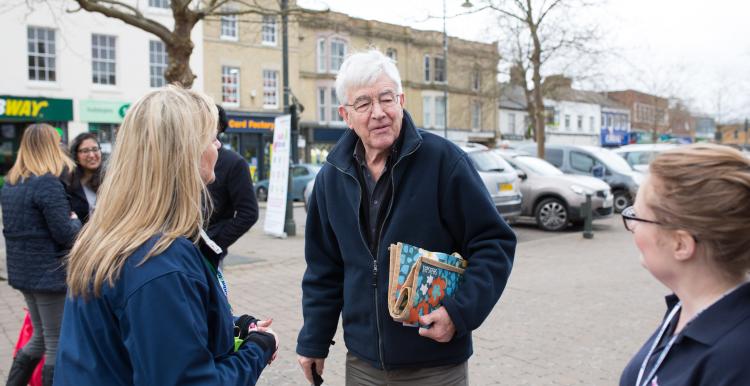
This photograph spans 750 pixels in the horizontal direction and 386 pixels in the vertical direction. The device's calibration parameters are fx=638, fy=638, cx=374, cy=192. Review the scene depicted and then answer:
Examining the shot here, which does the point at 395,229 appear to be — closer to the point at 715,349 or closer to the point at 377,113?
the point at 377,113

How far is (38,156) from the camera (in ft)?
12.9

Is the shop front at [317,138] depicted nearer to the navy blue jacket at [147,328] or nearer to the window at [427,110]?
the window at [427,110]

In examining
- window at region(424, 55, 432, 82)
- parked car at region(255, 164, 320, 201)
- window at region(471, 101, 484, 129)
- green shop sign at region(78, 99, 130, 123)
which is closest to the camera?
parked car at region(255, 164, 320, 201)

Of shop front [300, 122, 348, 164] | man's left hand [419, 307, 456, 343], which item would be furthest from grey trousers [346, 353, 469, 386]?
shop front [300, 122, 348, 164]

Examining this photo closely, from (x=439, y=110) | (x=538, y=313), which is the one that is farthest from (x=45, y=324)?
(x=439, y=110)

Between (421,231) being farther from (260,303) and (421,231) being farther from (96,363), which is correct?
(260,303)

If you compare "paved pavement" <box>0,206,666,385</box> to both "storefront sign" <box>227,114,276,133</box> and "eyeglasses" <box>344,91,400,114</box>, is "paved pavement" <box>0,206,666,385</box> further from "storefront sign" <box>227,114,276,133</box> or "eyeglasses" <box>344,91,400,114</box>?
"storefront sign" <box>227,114,276,133</box>

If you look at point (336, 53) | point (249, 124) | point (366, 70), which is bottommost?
point (366, 70)

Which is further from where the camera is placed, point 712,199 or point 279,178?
point 279,178

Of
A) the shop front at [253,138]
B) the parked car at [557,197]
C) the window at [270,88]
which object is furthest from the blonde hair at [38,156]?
the window at [270,88]

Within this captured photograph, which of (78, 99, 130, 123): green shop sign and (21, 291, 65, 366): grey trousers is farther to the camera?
(78, 99, 130, 123): green shop sign

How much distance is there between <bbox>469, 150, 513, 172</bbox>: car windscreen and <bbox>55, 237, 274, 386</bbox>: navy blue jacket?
1070cm

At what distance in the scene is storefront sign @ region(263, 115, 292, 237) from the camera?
484 inches

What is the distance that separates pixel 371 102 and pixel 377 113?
76 millimetres
